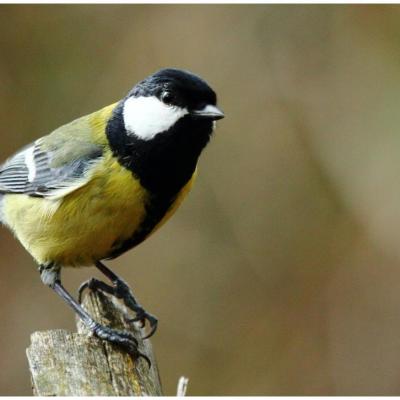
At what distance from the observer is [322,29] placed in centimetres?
560

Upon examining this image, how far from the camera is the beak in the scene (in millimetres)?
3182

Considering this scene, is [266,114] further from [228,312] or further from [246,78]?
[228,312]

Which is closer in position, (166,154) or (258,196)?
(166,154)

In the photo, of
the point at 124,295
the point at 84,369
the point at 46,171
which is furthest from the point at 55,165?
the point at 84,369

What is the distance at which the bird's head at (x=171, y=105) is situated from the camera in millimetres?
3215

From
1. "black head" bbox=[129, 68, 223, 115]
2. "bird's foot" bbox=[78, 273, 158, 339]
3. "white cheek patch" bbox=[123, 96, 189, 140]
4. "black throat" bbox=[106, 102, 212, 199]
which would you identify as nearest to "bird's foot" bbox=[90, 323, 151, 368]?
"bird's foot" bbox=[78, 273, 158, 339]

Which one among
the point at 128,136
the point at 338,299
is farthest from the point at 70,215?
the point at 338,299

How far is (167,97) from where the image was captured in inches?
129

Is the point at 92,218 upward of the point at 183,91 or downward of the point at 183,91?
downward

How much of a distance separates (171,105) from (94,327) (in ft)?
2.96

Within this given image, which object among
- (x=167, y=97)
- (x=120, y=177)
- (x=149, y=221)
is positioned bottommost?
(x=149, y=221)

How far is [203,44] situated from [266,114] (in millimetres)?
641

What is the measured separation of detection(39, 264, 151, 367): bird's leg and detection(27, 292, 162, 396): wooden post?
0.15 feet

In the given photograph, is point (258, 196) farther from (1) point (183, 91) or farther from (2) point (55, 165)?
(1) point (183, 91)
